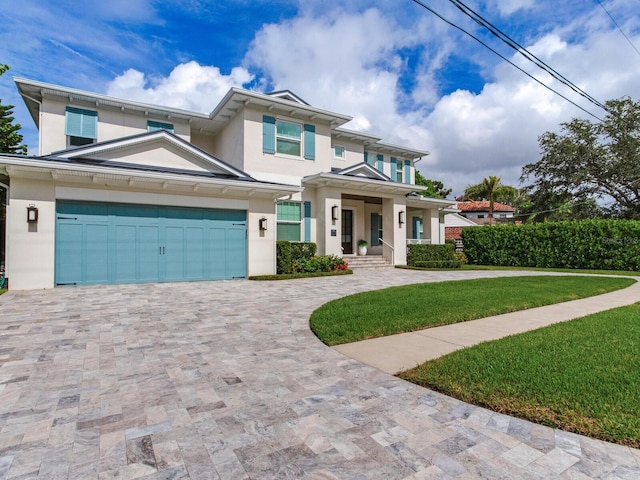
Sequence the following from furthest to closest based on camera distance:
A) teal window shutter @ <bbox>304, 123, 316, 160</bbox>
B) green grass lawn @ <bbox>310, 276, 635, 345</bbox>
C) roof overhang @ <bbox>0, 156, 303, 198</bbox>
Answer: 1. teal window shutter @ <bbox>304, 123, 316, 160</bbox>
2. roof overhang @ <bbox>0, 156, 303, 198</bbox>
3. green grass lawn @ <bbox>310, 276, 635, 345</bbox>

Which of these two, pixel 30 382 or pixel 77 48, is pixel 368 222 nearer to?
pixel 77 48

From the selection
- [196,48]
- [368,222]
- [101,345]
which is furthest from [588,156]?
[101,345]

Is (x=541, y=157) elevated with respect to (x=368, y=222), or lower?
elevated

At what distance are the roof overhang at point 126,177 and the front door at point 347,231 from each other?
598 centimetres

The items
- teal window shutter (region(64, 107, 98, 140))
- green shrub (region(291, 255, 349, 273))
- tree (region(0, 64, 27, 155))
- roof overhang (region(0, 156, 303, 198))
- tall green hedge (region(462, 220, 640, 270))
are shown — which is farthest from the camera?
tree (region(0, 64, 27, 155))

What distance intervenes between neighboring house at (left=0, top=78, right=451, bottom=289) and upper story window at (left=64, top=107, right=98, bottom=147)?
0.04m

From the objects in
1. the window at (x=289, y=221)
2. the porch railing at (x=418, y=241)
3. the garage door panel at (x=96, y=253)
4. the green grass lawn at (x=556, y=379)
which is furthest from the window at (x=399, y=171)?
the green grass lawn at (x=556, y=379)

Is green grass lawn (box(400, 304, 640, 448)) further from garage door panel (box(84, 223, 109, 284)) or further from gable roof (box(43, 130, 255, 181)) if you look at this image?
gable roof (box(43, 130, 255, 181))

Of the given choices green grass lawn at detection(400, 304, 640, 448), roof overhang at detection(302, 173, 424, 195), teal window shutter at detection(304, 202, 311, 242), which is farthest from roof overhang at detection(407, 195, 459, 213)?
→ green grass lawn at detection(400, 304, 640, 448)

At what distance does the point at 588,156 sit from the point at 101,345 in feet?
98.6

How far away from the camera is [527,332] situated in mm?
5066

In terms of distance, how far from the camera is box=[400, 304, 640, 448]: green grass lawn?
255cm

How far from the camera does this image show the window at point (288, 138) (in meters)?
14.9

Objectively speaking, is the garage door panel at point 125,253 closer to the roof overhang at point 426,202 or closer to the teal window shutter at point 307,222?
the teal window shutter at point 307,222
